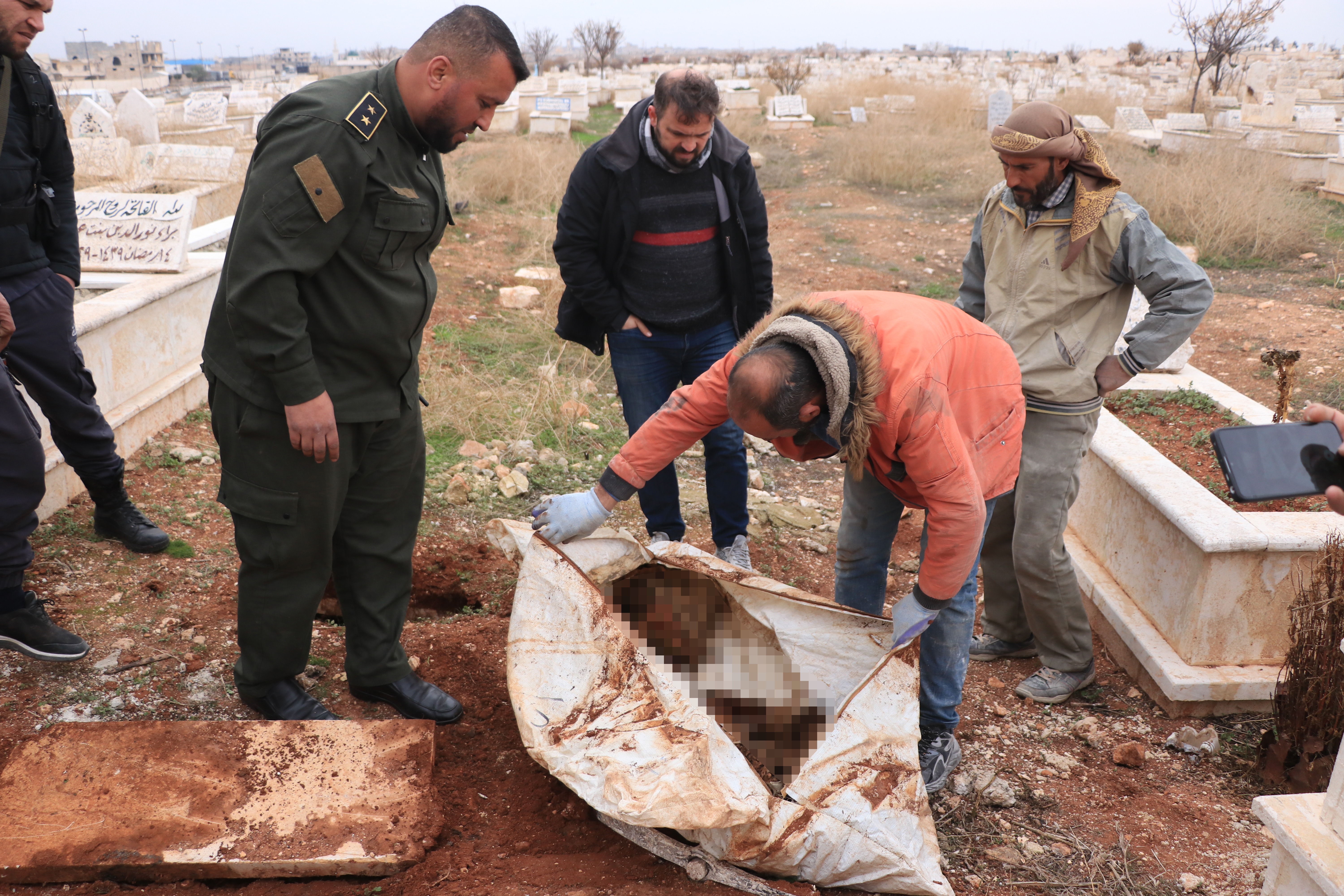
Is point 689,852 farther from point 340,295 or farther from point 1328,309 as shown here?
point 1328,309

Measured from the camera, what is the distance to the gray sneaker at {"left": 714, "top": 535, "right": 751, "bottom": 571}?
3439 millimetres

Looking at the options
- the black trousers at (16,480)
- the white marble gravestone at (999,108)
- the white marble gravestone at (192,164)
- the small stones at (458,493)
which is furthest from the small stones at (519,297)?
the white marble gravestone at (999,108)

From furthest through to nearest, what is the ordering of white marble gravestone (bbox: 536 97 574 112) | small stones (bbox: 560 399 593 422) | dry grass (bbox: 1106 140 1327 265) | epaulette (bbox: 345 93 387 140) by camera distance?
white marble gravestone (bbox: 536 97 574 112) < dry grass (bbox: 1106 140 1327 265) < small stones (bbox: 560 399 593 422) < epaulette (bbox: 345 93 387 140)

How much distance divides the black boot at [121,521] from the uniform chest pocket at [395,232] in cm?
192

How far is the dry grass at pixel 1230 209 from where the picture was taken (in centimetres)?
904

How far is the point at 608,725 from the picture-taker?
201 cm

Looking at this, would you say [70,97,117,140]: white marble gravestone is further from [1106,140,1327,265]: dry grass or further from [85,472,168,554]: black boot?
[1106,140,1327,265]: dry grass

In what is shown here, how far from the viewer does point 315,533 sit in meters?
2.19

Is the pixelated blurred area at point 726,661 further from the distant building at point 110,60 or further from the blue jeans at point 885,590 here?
the distant building at point 110,60

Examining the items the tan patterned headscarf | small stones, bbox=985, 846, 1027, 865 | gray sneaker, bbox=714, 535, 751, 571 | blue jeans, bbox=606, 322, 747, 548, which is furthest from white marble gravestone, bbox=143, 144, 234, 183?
small stones, bbox=985, 846, 1027, 865

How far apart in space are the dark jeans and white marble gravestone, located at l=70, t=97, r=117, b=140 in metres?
9.08

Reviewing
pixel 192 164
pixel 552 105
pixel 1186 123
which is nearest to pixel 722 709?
pixel 192 164

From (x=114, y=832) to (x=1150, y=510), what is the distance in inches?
125

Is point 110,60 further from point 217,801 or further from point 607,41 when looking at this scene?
point 217,801
